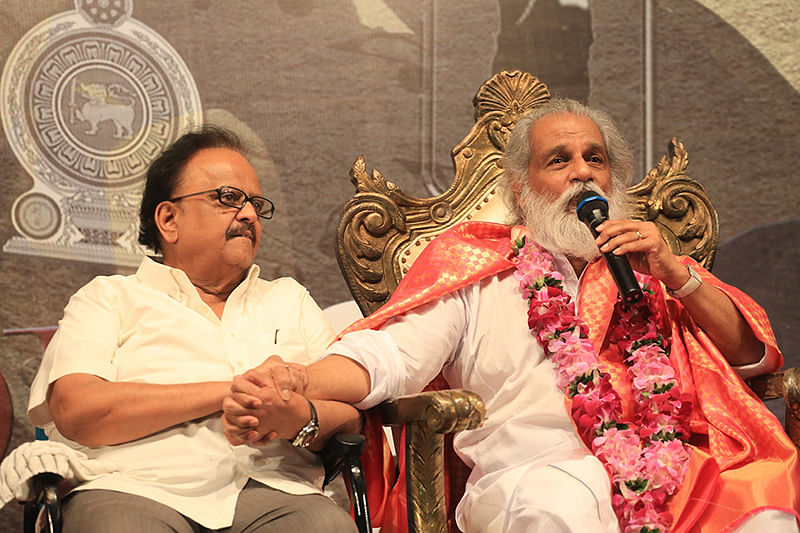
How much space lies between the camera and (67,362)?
209 cm

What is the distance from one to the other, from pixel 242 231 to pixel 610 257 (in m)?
1.01

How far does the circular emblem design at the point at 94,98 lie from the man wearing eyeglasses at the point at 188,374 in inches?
39.5

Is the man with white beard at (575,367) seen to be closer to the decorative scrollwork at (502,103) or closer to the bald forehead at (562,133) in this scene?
the bald forehead at (562,133)

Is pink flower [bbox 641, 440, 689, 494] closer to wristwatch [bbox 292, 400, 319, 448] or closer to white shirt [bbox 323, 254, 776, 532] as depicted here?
white shirt [bbox 323, 254, 776, 532]

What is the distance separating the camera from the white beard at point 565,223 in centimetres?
262

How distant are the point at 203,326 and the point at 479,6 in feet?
7.38

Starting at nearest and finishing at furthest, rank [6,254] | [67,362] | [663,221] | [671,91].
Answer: [67,362] → [663,221] → [6,254] → [671,91]

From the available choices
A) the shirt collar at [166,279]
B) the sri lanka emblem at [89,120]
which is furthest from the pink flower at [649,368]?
the sri lanka emblem at [89,120]

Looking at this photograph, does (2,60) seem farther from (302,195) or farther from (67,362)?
(67,362)

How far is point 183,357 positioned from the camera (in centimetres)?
224

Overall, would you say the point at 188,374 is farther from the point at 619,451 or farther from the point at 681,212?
the point at 681,212

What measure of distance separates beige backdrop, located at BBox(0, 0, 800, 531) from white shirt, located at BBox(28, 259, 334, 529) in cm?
119

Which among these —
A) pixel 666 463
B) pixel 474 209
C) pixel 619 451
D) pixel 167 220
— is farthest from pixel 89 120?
pixel 666 463

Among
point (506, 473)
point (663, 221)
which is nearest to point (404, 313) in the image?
point (506, 473)
